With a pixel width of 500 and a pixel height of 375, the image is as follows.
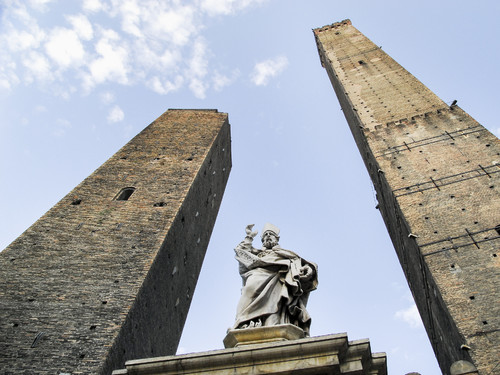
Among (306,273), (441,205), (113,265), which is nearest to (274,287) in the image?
(306,273)

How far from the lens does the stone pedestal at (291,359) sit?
3.47 m

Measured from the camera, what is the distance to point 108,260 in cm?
977

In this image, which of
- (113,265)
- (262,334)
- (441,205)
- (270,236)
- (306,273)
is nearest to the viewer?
(262,334)

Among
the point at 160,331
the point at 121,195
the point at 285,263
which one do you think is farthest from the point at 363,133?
the point at 285,263

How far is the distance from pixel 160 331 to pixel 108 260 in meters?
2.21

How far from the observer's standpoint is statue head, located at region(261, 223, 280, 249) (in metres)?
5.16

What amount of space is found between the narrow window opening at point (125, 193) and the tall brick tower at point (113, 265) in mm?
35

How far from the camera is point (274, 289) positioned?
4.49m

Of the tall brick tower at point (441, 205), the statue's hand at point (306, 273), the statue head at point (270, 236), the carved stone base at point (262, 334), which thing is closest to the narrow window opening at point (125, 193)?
the tall brick tower at point (441, 205)

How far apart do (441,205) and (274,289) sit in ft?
25.6

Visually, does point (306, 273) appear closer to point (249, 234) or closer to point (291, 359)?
point (249, 234)

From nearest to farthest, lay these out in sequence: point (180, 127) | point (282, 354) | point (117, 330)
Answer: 1. point (282, 354)
2. point (117, 330)
3. point (180, 127)

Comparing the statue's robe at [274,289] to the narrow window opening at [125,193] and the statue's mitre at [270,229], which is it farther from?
the narrow window opening at [125,193]

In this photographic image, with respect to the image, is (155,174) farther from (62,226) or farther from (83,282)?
(83,282)
